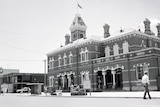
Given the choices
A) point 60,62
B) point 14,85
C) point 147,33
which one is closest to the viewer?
point 147,33

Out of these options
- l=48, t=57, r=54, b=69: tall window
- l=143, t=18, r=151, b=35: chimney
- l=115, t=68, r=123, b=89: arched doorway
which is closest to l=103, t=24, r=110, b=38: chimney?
l=143, t=18, r=151, b=35: chimney

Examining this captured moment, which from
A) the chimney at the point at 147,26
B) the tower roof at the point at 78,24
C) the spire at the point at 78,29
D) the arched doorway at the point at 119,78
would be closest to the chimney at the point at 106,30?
the chimney at the point at 147,26

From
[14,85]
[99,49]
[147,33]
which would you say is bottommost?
[14,85]

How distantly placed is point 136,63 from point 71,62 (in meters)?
18.8

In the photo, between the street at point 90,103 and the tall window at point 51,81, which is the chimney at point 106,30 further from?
the street at point 90,103

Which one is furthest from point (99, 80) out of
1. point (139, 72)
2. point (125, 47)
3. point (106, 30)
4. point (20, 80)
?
point (20, 80)

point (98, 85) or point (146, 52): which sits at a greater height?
point (146, 52)

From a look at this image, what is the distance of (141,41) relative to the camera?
40.8m

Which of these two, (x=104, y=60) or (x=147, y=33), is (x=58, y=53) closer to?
(x=104, y=60)

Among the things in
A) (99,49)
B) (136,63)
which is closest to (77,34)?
(99,49)

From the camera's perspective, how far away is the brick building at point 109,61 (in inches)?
1320

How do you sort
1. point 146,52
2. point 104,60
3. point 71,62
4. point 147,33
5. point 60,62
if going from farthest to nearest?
1. point 60,62
2. point 71,62
3. point 147,33
4. point 104,60
5. point 146,52

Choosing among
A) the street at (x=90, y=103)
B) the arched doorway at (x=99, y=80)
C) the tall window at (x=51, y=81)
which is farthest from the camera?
the tall window at (x=51, y=81)

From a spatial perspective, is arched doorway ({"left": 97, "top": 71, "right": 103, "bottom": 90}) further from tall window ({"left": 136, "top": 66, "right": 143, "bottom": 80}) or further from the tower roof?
the tower roof
